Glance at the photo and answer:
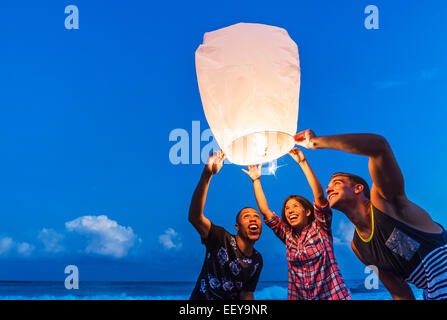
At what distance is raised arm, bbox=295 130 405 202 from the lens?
214 cm

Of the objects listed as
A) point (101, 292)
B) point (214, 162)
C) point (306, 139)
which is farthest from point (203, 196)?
point (101, 292)

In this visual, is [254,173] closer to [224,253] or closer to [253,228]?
[253,228]

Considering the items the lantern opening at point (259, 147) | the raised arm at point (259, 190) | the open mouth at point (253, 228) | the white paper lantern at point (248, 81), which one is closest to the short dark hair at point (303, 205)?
the raised arm at point (259, 190)

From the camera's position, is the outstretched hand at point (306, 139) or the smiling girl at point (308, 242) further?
the smiling girl at point (308, 242)

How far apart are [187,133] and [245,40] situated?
1.27 meters

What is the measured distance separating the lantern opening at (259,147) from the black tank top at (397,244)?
0.81 metres

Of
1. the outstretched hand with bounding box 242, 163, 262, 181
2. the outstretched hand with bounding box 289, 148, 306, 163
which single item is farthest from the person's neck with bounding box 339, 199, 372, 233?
the outstretched hand with bounding box 242, 163, 262, 181

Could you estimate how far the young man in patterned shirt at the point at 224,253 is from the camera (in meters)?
2.65

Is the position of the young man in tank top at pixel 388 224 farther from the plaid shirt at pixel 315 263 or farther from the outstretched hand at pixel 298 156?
the outstretched hand at pixel 298 156

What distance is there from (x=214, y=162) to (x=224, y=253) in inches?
28.5

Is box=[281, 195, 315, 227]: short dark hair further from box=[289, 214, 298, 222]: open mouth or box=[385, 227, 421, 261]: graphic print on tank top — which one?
box=[385, 227, 421, 261]: graphic print on tank top

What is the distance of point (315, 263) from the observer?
257cm

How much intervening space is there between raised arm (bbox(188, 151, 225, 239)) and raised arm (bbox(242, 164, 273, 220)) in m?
0.40
